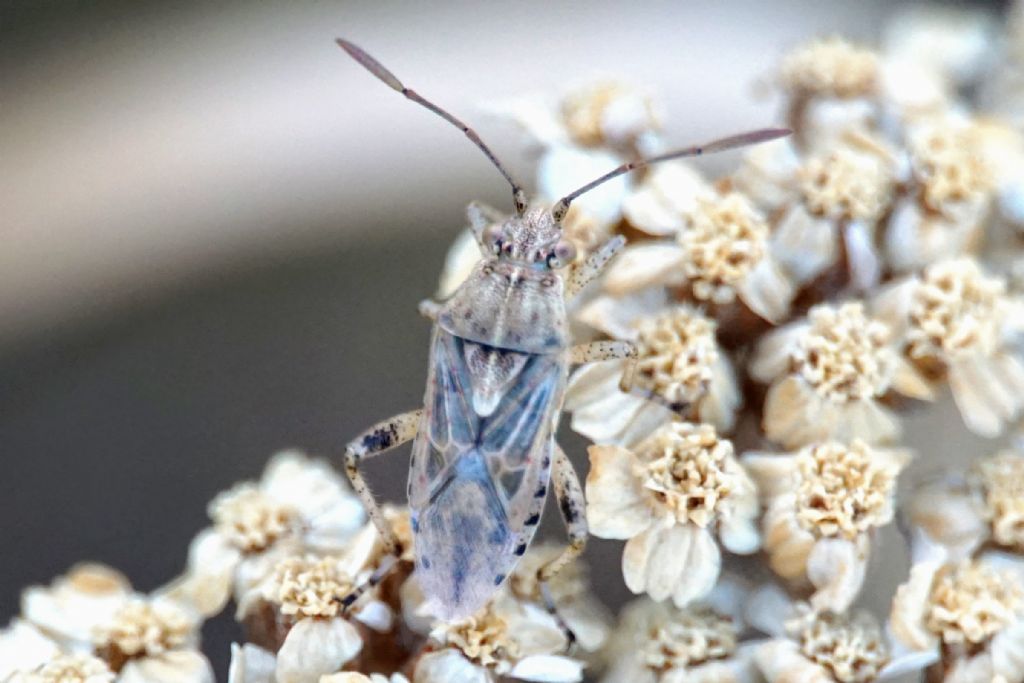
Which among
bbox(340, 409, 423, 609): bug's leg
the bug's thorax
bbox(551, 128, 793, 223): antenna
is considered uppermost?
bbox(551, 128, 793, 223): antenna

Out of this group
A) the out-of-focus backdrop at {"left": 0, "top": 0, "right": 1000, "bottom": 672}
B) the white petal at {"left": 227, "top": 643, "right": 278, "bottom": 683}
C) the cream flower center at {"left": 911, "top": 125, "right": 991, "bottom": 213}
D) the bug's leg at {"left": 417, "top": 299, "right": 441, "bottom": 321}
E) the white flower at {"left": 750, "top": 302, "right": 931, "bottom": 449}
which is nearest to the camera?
the white petal at {"left": 227, "top": 643, "right": 278, "bottom": 683}

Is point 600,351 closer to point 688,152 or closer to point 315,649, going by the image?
point 688,152

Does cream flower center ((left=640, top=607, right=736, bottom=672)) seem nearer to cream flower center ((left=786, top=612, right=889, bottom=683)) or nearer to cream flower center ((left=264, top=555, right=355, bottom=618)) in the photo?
cream flower center ((left=786, top=612, right=889, bottom=683))

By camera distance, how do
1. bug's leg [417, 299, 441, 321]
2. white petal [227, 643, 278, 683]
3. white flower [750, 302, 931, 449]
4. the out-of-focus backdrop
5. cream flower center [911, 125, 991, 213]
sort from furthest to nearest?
the out-of-focus backdrop → bug's leg [417, 299, 441, 321] → cream flower center [911, 125, 991, 213] → white flower [750, 302, 931, 449] → white petal [227, 643, 278, 683]

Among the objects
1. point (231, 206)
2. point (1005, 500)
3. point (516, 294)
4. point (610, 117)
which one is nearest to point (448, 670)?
point (516, 294)

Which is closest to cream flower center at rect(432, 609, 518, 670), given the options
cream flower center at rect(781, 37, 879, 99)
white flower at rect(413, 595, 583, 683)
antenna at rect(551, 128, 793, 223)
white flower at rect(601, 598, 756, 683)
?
white flower at rect(413, 595, 583, 683)

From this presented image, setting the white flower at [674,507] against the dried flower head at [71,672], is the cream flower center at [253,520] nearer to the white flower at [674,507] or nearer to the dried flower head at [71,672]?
the dried flower head at [71,672]
